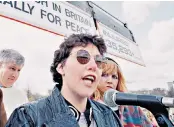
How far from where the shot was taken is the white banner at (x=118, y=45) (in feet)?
9.22

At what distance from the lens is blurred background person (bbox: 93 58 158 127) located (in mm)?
1586

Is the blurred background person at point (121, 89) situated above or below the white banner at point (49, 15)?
below

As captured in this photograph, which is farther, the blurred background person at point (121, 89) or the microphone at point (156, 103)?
→ the blurred background person at point (121, 89)

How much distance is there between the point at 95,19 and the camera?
2764mm

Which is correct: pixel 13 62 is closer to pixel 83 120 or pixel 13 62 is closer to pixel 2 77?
pixel 2 77

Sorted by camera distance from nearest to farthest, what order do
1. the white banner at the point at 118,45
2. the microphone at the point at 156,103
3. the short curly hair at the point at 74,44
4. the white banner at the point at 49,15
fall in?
the microphone at the point at 156,103 < the short curly hair at the point at 74,44 < the white banner at the point at 49,15 < the white banner at the point at 118,45

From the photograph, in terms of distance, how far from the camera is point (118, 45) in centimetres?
306

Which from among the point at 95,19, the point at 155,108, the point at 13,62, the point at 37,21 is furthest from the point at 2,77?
the point at 95,19

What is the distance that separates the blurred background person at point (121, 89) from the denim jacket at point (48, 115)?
0.53m

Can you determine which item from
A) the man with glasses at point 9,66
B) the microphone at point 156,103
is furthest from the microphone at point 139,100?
the man with glasses at point 9,66

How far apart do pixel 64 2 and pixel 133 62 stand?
158cm

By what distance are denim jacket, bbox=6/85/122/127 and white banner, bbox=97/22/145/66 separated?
1626 mm

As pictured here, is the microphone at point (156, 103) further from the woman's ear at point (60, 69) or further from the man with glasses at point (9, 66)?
the man with glasses at point (9, 66)

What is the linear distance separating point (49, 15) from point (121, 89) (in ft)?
2.69
